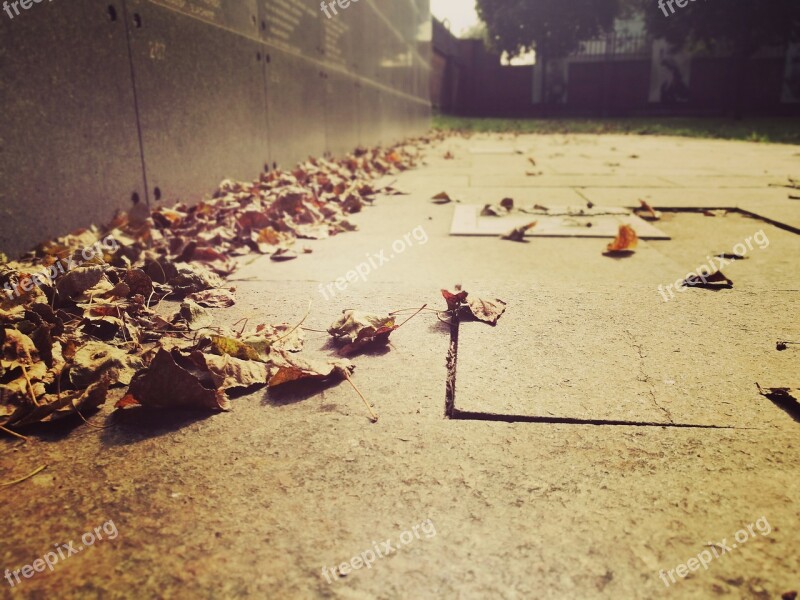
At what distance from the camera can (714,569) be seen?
2.66 feet

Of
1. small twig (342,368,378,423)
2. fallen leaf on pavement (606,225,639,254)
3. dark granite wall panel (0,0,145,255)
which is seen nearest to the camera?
small twig (342,368,378,423)

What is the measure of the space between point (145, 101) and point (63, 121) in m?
0.65

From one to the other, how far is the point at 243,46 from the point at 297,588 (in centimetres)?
405

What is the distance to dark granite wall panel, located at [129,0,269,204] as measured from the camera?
294cm

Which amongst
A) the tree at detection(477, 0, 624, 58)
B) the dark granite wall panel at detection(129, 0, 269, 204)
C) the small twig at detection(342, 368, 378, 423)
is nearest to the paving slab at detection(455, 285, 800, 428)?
the small twig at detection(342, 368, 378, 423)

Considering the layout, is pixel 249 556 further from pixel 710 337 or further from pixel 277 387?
pixel 710 337

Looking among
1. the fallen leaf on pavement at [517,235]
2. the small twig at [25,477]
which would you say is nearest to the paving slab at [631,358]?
the small twig at [25,477]

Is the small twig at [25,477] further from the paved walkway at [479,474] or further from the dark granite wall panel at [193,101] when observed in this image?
the dark granite wall panel at [193,101]

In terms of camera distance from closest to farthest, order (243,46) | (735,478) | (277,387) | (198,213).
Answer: (735,478), (277,387), (198,213), (243,46)

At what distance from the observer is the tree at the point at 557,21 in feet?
92.0

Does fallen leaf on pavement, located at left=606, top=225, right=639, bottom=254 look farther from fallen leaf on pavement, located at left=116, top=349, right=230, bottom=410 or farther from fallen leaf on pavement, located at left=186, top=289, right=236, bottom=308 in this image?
fallen leaf on pavement, located at left=116, top=349, right=230, bottom=410

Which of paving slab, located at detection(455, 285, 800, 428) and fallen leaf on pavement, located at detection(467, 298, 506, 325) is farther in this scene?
fallen leaf on pavement, located at detection(467, 298, 506, 325)

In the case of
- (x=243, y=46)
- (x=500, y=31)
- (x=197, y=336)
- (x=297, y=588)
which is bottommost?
(x=297, y=588)

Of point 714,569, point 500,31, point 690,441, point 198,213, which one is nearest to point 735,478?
point 690,441
